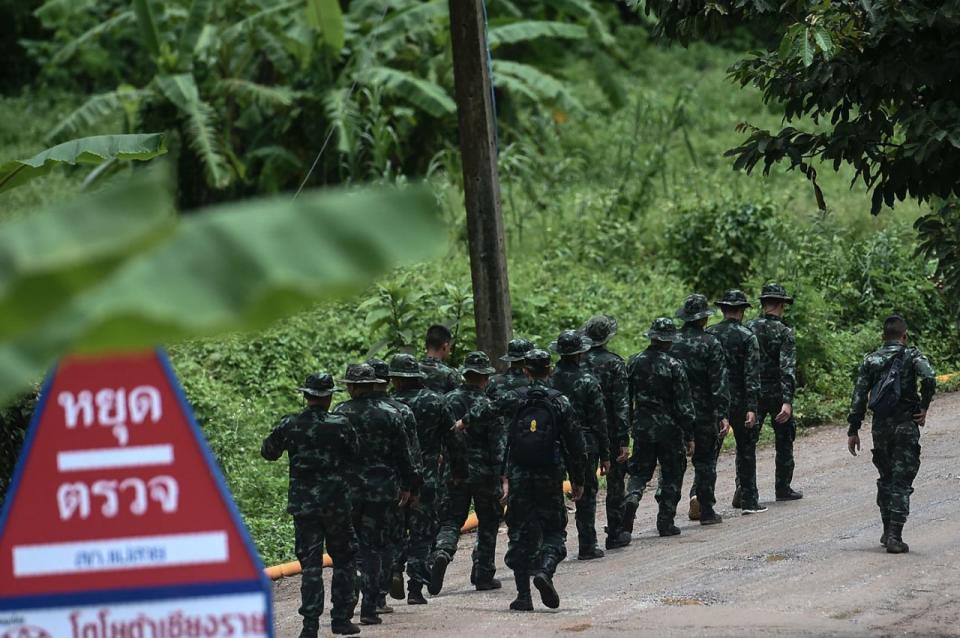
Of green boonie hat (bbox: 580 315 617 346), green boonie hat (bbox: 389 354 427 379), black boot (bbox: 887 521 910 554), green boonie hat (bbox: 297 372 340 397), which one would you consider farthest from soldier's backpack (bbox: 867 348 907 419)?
green boonie hat (bbox: 297 372 340 397)

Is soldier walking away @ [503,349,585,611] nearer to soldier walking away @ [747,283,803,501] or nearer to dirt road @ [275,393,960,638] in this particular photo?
dirt road @ [275,393,960,638]

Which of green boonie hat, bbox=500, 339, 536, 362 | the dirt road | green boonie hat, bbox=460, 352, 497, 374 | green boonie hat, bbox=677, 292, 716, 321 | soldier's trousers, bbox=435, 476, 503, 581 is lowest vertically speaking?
the dirt road

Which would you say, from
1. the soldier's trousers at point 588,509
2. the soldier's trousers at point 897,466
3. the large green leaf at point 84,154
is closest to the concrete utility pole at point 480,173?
the soldier's trousers at point 588,509

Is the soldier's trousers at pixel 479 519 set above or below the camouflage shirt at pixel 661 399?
below

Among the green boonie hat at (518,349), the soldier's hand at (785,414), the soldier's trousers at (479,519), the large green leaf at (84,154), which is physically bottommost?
the soldier's trousers at (479,519)

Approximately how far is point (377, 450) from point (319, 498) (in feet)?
2.58

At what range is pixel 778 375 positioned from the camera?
14727 mm

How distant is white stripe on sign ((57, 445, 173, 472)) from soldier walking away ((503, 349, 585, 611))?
6.37m

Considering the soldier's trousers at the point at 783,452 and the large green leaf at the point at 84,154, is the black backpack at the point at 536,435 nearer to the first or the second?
the large green leaf at the point at 84,154

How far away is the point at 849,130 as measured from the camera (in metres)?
9.98

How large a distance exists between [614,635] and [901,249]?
12.7m

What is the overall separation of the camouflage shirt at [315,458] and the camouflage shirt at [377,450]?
521 mm

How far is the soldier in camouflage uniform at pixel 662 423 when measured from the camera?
1357 centimetres

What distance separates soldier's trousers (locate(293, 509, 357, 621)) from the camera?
10.5 m
